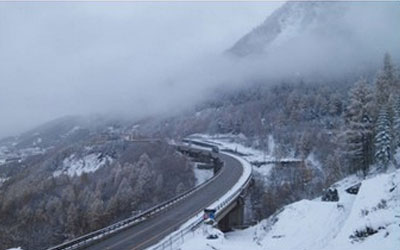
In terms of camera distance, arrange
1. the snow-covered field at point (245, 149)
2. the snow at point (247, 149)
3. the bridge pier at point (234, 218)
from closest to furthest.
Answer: the bridge pier at point (234, 218) < the snow-covered field at point (245, 149) < the snow at point (247, 149)

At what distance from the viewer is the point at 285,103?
172m

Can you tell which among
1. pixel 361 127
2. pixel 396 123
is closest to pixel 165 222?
pixel 361 127

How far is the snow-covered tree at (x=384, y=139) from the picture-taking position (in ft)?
133

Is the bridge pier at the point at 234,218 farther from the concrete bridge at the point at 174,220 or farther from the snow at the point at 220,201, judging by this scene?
the snow at the point at 220,201

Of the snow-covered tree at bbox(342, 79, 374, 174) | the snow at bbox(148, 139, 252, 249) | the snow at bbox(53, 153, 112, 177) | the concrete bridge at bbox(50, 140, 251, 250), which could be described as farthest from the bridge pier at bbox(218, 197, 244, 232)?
the snow at bbox(53, 153, 112, 177)

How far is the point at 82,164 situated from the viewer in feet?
473

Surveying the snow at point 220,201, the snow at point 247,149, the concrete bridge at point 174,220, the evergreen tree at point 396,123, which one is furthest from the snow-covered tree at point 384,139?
the snow at point 247,149

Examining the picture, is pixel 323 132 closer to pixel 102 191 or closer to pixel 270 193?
pixel 270 193

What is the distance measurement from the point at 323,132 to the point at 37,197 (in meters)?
90.7

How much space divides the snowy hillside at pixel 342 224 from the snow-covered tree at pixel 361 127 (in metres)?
10.7

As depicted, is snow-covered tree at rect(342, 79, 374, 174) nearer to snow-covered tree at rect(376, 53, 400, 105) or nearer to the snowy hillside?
snow-covered tree at rect(376, 53, 400, 105)

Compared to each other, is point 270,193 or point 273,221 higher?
point 273,221

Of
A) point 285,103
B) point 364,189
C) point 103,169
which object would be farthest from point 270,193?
point 285,103

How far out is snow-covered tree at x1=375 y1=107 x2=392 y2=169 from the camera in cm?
4062
